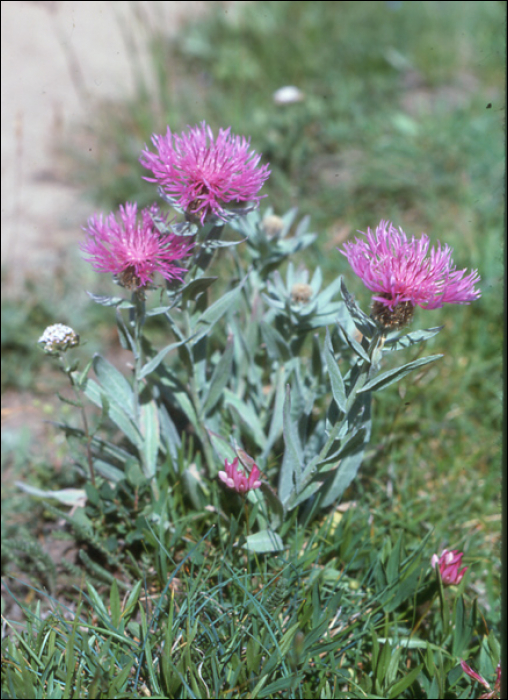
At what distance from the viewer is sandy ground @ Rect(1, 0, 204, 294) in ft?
8.35

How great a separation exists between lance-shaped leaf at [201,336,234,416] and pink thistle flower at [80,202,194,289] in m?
0.31

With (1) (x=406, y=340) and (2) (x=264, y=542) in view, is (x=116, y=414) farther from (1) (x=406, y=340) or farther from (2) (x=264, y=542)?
(1) (x=406, y=340)

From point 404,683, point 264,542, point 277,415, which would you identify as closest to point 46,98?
point 277,415

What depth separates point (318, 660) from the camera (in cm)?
140

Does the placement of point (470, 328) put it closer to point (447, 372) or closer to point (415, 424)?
point (447, 372)

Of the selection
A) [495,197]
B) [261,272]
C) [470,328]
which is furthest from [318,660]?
[495,197]

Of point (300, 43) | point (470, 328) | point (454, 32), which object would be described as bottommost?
point (470, 328)

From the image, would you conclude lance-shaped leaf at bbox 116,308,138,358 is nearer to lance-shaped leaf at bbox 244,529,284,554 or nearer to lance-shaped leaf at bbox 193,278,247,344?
lance-shaped leaf at bbox 193,278,247,344

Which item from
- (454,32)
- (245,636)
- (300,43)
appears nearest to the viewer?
(245,636)

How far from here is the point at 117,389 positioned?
171cm

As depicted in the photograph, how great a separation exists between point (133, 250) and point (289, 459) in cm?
65

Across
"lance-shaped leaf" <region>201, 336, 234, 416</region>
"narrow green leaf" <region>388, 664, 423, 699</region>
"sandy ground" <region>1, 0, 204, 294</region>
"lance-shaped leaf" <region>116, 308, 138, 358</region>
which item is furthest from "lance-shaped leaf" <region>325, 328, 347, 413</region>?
"sandy ground" <region>1, 0, 204, 294</region>

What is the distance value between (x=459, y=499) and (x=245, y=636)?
96 cm

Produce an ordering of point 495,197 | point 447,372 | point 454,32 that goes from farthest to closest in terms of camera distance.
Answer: point 454,32, point 495,197, point 447,372
